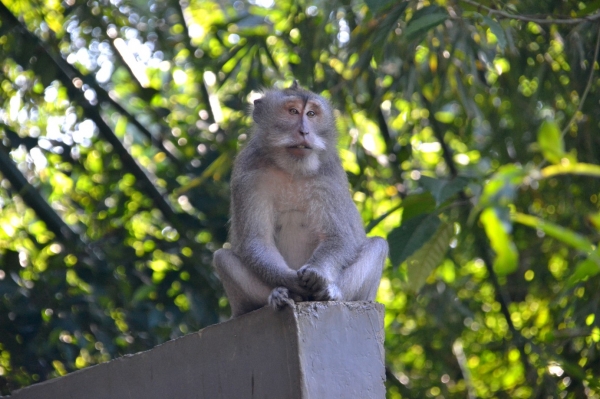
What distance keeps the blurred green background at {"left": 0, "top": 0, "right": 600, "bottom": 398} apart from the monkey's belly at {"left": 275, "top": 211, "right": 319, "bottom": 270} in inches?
75.1

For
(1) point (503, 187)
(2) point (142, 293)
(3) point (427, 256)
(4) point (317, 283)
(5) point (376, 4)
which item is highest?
(1) point (503, 187)

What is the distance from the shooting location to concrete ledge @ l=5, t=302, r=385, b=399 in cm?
393

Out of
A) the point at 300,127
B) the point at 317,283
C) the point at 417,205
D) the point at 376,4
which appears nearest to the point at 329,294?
the point at 317,283

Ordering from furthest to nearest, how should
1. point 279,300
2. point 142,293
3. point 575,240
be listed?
point 142,293 < point 279,300 < point 575,240

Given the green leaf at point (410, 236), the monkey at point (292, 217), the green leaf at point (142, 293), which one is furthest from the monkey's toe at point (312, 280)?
the green leaf at point (142, 293)

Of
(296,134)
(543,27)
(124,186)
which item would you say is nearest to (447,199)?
(296,134)

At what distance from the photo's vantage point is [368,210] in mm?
9172

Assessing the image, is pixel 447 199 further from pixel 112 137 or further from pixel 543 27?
pixel 112 137

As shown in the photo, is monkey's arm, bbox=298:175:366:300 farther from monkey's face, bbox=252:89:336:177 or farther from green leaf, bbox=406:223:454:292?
green leaf, bbox=406:223:454:292

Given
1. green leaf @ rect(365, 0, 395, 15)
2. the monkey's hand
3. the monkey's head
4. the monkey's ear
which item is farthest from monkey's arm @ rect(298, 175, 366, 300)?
green leaf @ rect(365, 0, 395, 15)

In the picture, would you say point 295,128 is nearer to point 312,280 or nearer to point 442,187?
point 442,187

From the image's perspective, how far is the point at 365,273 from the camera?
5.16 meters

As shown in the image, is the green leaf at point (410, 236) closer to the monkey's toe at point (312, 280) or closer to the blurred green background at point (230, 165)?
the monkey's toe at point (312, 280)

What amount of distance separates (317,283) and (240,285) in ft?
2.29
